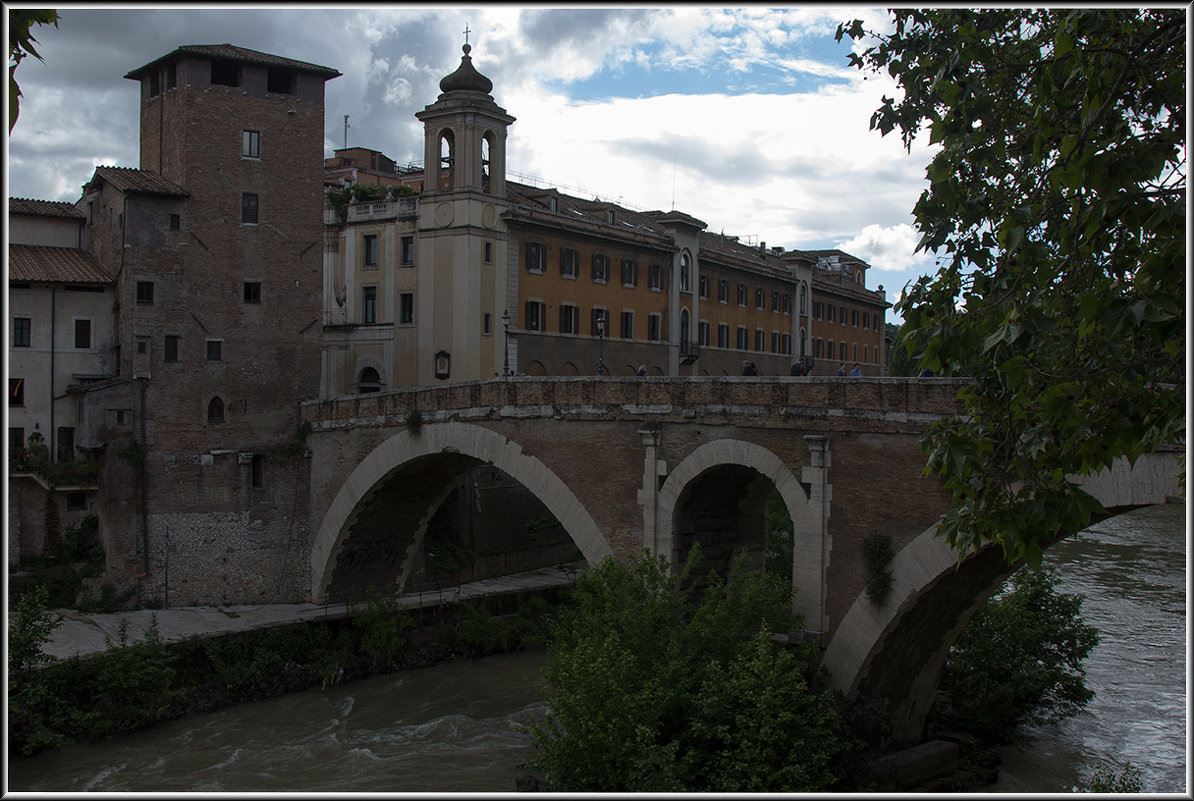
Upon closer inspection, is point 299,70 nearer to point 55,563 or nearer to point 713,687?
point 55,563

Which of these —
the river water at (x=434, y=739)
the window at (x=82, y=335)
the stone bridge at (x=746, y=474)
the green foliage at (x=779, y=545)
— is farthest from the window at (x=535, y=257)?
the river water at (x=434, y=739)

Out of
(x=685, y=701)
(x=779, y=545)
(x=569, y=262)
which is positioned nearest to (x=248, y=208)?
(x=569, y=262)

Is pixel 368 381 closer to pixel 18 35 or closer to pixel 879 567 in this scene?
pixel 879 567

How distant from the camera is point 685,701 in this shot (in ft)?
44.9

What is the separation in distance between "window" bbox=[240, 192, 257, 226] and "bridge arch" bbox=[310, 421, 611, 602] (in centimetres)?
607

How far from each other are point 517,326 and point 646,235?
22.8ft

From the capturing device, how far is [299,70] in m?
25.5

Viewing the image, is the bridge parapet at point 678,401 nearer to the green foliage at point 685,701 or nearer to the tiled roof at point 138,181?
the green foliage at point 685,701

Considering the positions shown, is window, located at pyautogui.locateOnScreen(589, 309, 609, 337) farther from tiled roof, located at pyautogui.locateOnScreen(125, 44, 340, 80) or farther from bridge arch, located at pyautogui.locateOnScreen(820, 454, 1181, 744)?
bridge arch, located at pyautogui.locateOnScreen(820, 454, 1181, 744)

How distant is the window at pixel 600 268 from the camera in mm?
35156

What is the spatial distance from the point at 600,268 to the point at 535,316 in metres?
3.47

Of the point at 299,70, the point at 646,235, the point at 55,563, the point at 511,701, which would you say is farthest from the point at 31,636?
the point at 646,235

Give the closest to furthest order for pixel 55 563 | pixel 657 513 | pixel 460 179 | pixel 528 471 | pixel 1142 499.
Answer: pixel 1142 499 < pixel 657 513 < pixel 528 471 < pixel 55 563 < pixel 460 179

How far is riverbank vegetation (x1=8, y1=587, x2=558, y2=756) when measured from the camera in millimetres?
17828
